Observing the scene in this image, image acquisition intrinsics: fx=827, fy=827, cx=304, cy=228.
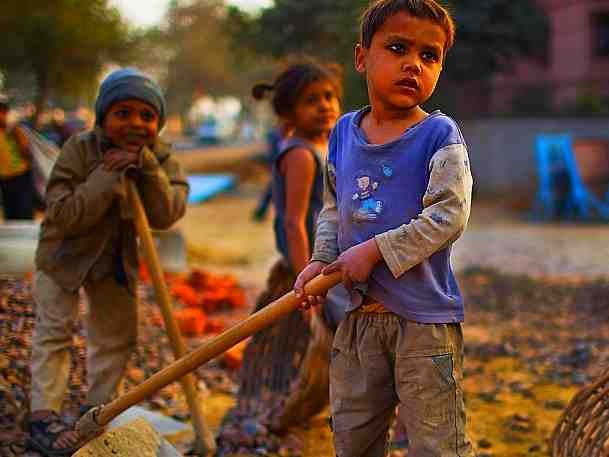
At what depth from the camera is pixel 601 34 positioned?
18109 millimetres

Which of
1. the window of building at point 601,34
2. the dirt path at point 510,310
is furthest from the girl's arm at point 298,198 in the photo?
the window of building at point 601,34

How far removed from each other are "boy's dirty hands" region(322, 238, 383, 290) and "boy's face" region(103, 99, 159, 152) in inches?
50.6

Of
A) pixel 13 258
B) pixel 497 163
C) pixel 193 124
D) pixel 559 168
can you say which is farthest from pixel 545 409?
pixel 193 124

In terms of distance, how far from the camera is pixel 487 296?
6.78 metres

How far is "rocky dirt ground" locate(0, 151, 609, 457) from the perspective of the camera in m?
3.63

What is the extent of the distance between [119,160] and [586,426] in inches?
73.9

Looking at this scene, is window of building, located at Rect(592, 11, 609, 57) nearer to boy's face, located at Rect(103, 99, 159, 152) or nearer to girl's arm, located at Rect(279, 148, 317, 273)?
girl's arm, located at Rect(279, 148, 317, 273)

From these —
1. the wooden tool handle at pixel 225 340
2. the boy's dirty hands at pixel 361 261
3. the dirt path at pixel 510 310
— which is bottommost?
the dirt path at pixel 510 310

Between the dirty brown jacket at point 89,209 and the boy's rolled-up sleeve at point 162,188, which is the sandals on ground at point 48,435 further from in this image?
the boy's rolled-up sleeve at point 162,188

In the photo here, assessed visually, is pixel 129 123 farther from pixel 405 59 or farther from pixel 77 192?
pixel 405 59

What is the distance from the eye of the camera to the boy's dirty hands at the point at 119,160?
Answer: 9.95 feet

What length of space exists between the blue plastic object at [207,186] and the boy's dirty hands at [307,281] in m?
12.5

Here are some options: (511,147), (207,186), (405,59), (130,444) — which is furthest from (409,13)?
(207,186)

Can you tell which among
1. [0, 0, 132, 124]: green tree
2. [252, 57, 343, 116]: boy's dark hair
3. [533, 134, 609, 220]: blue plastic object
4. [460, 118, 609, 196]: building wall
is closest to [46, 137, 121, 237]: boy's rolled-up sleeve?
[252, 57, 343, 116]: boy's dark hair
